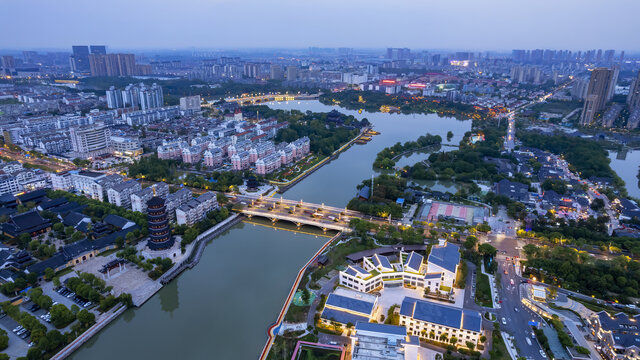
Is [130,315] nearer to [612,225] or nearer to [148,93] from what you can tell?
[612,225]

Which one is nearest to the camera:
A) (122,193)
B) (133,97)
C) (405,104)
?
(122,193)

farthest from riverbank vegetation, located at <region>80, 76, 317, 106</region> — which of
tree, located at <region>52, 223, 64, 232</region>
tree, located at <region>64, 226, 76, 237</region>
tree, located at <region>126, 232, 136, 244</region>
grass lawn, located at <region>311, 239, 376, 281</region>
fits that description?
grass lawn, located at <region>311, 239, 376, 281</region>

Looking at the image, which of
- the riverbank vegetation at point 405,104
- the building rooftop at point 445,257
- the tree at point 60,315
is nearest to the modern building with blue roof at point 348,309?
the building rooftop at point 445,257

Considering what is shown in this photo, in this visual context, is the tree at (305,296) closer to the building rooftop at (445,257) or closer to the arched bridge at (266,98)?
the building rooftop at (445,257)

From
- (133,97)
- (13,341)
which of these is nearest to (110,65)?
(133,97)

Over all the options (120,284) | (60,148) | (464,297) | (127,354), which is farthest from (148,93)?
(464,297)

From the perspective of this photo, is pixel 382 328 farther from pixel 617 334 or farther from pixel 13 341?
pixel 13 341
